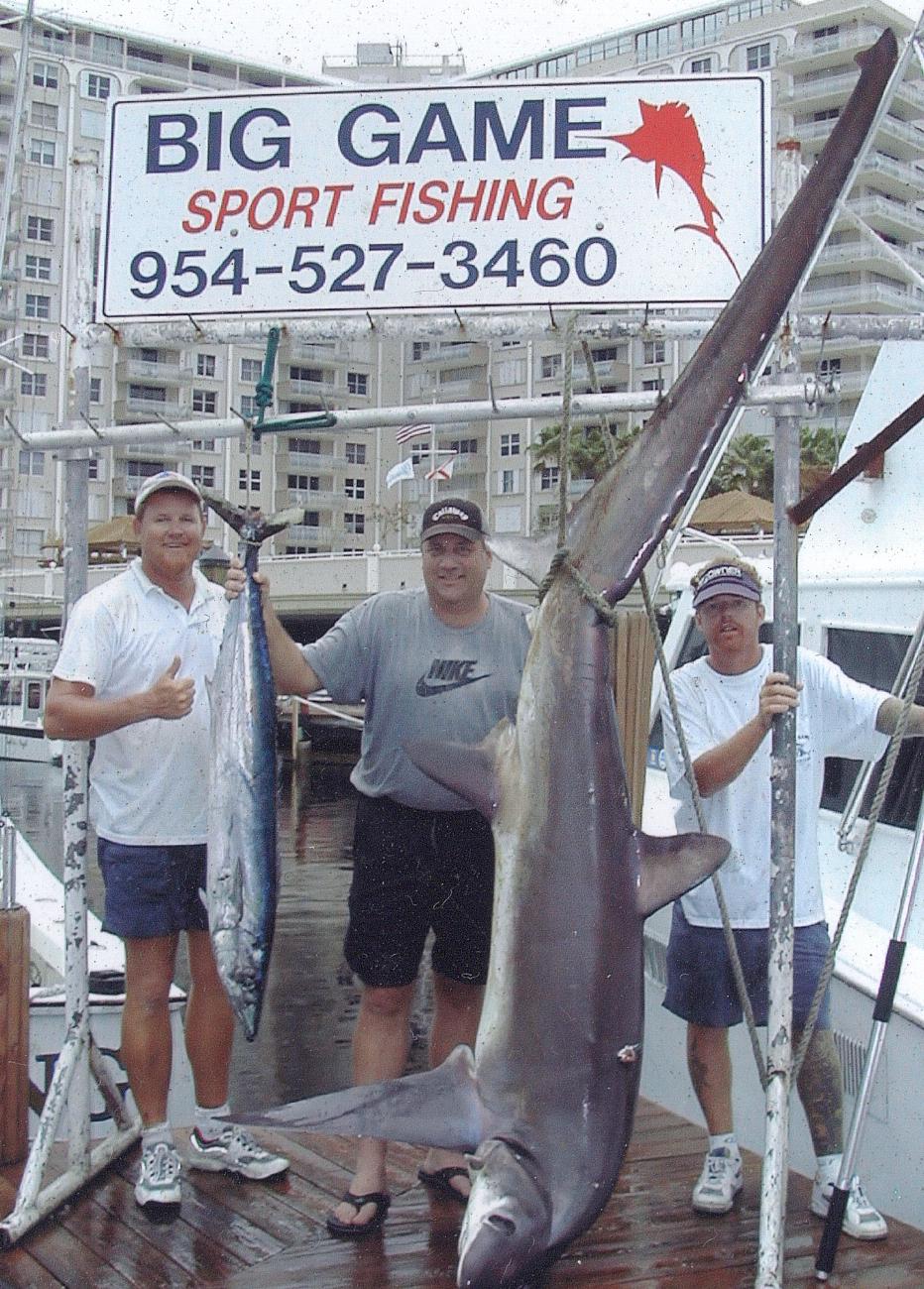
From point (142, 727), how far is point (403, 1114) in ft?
4.61

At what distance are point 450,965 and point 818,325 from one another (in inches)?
73.6

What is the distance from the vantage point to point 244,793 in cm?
309

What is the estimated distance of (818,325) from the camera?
323 cm

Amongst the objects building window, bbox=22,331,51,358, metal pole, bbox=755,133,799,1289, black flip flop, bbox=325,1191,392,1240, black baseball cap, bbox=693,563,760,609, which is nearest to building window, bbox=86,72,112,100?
building window, bbox=22,331,51,358

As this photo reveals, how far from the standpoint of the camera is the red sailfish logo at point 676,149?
11.0ft

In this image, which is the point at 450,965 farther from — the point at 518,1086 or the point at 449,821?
the point at 518,1086

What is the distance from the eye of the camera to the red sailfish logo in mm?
3350

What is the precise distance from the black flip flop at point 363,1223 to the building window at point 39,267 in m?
59.0

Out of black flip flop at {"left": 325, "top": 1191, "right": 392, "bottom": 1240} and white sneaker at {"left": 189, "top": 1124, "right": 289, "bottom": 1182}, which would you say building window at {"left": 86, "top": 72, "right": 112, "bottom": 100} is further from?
black flip flop at {"left": 325, "top": 1191, "right": 392, "bottom": 1240}

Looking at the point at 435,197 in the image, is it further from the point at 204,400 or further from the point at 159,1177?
the point at 204,400

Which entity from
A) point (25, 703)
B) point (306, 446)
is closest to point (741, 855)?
point (25, 703)

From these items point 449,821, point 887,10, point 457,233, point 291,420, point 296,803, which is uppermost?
point 887,10

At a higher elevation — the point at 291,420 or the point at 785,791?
the point at 291,420

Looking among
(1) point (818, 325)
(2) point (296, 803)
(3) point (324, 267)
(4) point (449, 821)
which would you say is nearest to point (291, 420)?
(3) point (324, 267)
